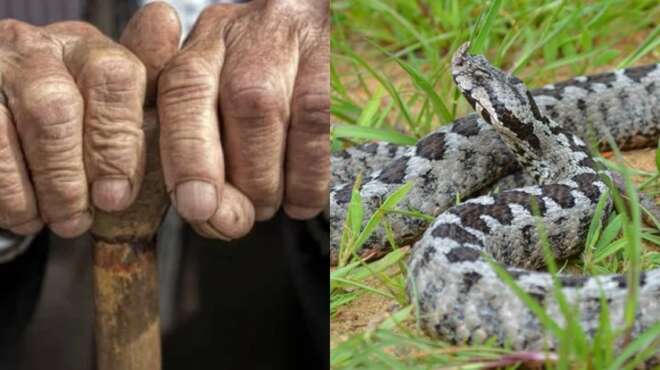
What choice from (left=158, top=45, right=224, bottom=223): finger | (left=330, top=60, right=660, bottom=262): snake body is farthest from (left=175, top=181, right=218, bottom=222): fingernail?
(left=330, top=60, right=660, bottom=262): snake body

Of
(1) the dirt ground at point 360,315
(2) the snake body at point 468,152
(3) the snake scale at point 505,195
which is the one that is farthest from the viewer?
(2) the snake body at point 468,152

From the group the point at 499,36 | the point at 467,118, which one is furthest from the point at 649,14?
the point at 467,118

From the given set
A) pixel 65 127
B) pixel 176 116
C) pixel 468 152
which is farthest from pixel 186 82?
pixel 468 152

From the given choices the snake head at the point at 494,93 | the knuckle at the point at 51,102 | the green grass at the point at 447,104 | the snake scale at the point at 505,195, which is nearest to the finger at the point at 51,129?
the knuckle at the point at 51,102

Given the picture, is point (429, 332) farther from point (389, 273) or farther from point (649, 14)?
point (649, 14)

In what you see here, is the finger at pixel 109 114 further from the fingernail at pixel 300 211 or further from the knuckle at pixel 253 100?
the fingernail at pixel 300 211

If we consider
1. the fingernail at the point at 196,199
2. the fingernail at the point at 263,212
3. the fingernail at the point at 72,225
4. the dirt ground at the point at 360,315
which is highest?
the fingernail at the point at 196,199

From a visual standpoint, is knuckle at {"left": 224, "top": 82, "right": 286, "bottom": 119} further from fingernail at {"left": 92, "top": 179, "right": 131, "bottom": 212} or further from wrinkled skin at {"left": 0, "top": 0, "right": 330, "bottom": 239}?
fingernail at {"left": 92, "top": 179, "right": 131, "bottom": 212}

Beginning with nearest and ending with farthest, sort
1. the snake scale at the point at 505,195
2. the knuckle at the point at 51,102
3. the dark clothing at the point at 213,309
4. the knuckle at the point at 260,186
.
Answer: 1. the knuckle at the point at 51,102
2. the knuckle at the point at 260,186
3. the snake scale at the point at 505,195
4. the dark clothing at the point at 213,309
